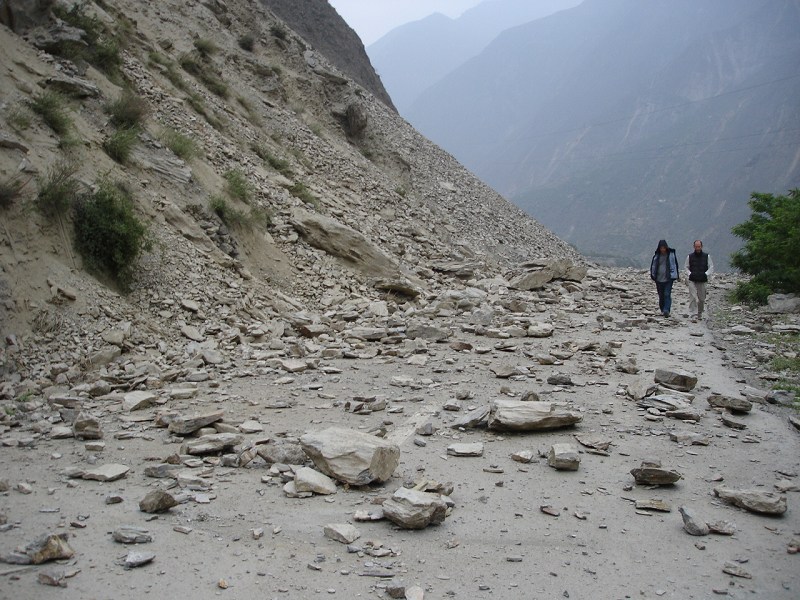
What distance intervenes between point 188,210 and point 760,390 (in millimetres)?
10126

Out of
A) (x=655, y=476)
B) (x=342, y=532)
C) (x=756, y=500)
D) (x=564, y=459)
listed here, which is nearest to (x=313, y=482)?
(x=342, y=532)

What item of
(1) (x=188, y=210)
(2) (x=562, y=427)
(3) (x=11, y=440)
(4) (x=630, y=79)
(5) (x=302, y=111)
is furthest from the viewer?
(4) (x=630, y=79)

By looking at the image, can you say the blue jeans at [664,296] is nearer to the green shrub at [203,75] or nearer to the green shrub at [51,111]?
the green shrub at [51,111]

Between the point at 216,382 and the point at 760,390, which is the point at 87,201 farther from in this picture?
the point at 760,390

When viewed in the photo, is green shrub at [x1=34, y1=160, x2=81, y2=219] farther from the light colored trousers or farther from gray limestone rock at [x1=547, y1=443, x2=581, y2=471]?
the light colored trousers

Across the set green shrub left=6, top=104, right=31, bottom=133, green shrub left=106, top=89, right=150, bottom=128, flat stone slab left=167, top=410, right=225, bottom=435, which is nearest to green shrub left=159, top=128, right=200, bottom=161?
green shrub left=106, top=89, right=150, bottom=128

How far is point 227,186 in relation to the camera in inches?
532

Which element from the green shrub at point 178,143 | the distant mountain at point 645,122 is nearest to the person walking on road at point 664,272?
the green shrub at point 178,143

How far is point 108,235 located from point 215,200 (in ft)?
11.5

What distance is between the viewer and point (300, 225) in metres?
14.3

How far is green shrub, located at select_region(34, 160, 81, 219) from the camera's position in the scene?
28.7 ft

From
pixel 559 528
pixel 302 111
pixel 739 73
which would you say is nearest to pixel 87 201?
pixel 559 528

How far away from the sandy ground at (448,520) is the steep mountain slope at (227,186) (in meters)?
3.51

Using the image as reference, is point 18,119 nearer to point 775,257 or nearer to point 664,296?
point 664,296
